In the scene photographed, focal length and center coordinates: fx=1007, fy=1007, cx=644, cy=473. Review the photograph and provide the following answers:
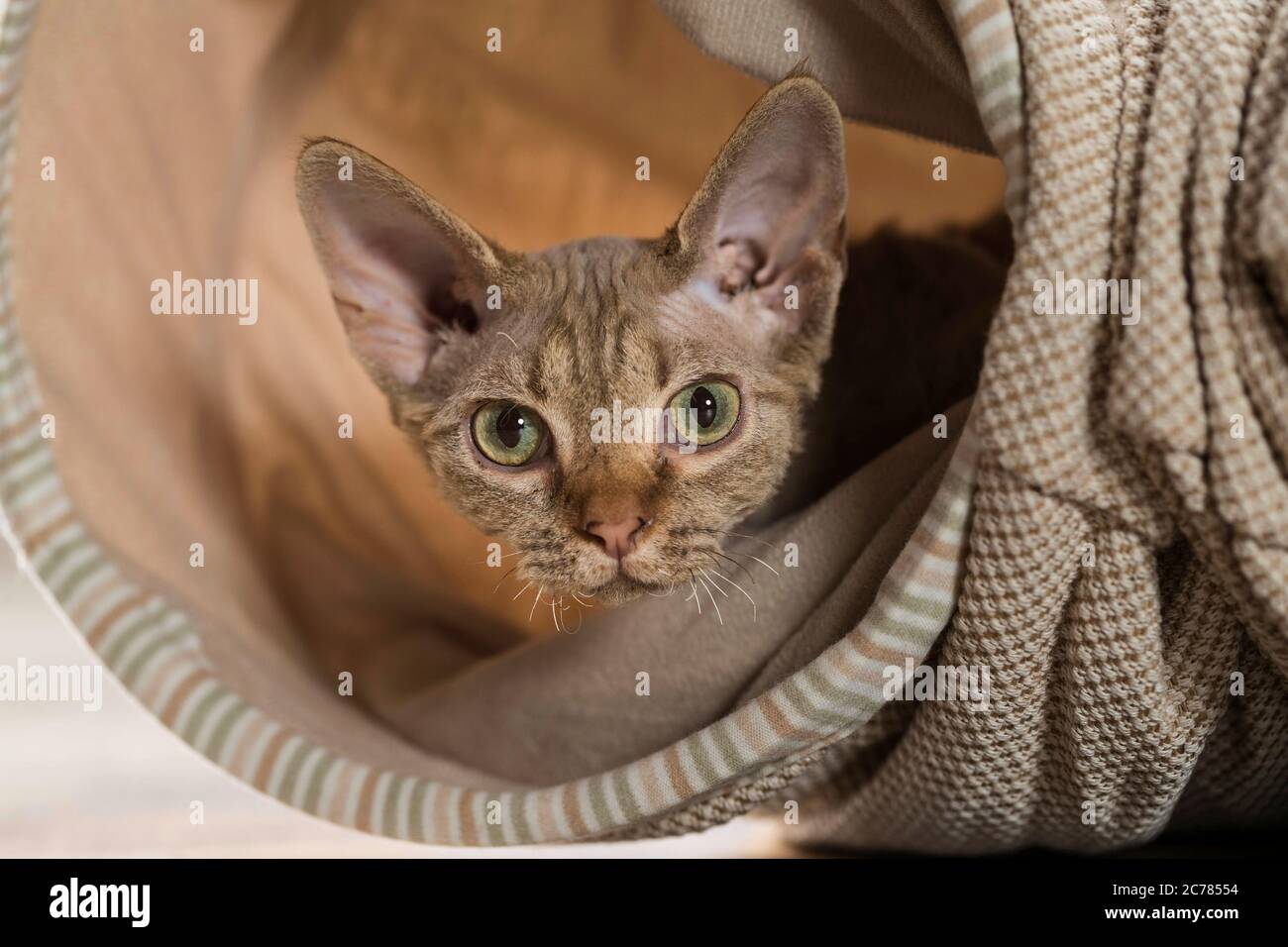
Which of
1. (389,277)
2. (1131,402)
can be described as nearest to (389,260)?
(389,277)

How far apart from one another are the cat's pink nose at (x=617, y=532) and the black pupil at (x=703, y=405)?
16 cm

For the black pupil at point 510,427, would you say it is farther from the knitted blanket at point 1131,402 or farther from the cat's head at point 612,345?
the knitted blanket at point 1131,402

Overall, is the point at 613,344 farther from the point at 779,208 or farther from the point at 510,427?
the point at 779,208

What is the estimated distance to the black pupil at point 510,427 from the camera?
1.16m

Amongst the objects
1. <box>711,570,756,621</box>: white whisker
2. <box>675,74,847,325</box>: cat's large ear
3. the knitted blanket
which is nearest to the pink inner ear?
<box>675,74,847,325</box>: cat's large ear

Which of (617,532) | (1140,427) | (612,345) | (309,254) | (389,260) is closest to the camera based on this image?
(1140,427)

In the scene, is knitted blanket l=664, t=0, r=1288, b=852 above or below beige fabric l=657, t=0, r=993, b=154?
below

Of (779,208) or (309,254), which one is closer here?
(779,208)

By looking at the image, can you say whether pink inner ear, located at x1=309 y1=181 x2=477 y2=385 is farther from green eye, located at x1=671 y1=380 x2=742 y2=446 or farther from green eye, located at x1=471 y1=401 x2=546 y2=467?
green eye, located at x1=671 y1=380 x2=742 y2=446

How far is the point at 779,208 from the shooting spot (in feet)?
3.88

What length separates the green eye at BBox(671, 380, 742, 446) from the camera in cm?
113

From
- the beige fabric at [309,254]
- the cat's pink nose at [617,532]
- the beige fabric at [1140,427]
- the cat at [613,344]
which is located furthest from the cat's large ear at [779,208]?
the beige fabric at [309,254]

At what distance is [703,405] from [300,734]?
1.95ft

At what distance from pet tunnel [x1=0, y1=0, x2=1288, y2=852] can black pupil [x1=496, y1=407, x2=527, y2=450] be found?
27cm
